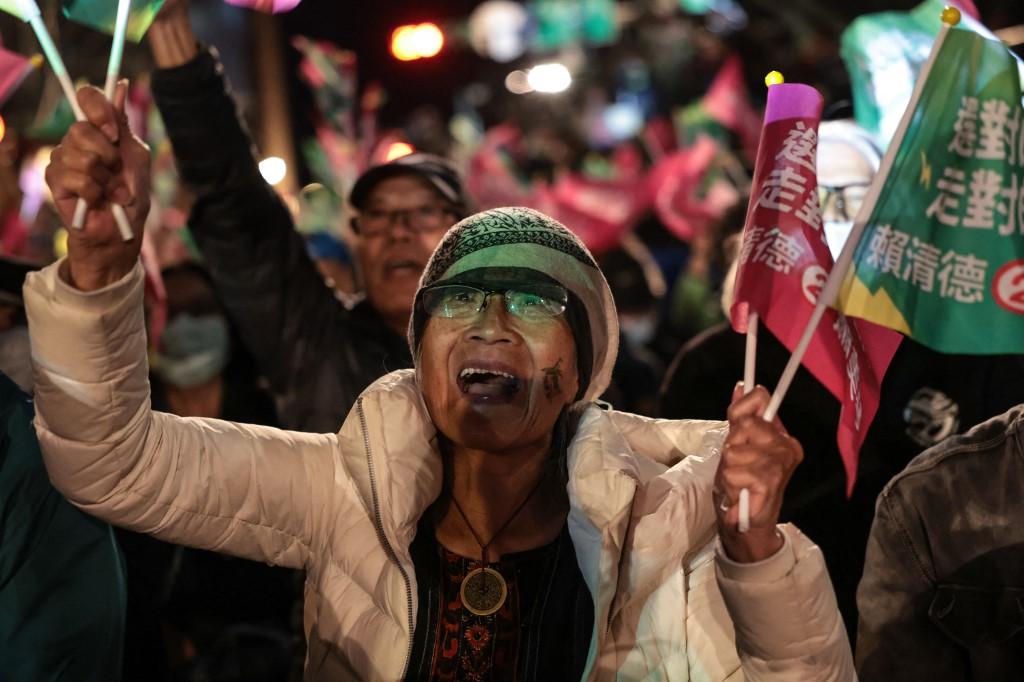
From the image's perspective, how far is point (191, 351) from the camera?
5.25 metres

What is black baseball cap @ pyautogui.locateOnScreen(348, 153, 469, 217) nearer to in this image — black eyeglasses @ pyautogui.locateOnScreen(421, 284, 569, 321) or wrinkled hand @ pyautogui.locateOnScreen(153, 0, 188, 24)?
wrinkled hand @ pyautogui.locateOnScreen(153, 0, 188, 24)

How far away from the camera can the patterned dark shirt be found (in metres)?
2.68

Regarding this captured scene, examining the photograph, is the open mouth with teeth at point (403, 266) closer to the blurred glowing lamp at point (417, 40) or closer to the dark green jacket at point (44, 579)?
the dark green jacket at point (44, 579)

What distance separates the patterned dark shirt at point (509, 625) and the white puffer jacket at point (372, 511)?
0.08 meters

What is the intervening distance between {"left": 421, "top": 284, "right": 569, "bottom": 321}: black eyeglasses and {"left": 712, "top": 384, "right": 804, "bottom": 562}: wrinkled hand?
664mm

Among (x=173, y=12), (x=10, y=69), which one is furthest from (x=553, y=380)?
(x=173, y=12)

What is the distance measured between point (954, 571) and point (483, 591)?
1.00 m

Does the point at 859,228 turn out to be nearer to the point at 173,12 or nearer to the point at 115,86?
the point at 115,86

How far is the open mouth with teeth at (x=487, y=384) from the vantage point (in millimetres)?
2795

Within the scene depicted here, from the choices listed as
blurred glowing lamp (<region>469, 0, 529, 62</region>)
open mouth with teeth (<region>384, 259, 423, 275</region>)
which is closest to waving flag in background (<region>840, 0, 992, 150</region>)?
open mouth with teeth (<region>384, 259, 423, 275</region>)

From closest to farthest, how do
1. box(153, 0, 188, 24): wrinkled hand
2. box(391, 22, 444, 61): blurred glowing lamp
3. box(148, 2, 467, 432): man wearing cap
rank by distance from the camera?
box(153, 0, 188, 24): wrinkled hand
box(148, 2, 467, 432): man wearing cap
box(391, 22, 444, 61): blurred glowing lamp

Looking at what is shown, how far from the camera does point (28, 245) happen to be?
26.3 ft

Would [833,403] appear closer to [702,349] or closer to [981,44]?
[702,349]

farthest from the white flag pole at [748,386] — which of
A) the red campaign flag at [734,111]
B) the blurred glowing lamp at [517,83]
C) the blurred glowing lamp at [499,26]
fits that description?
the blurred glowing lamp at [517,83]
